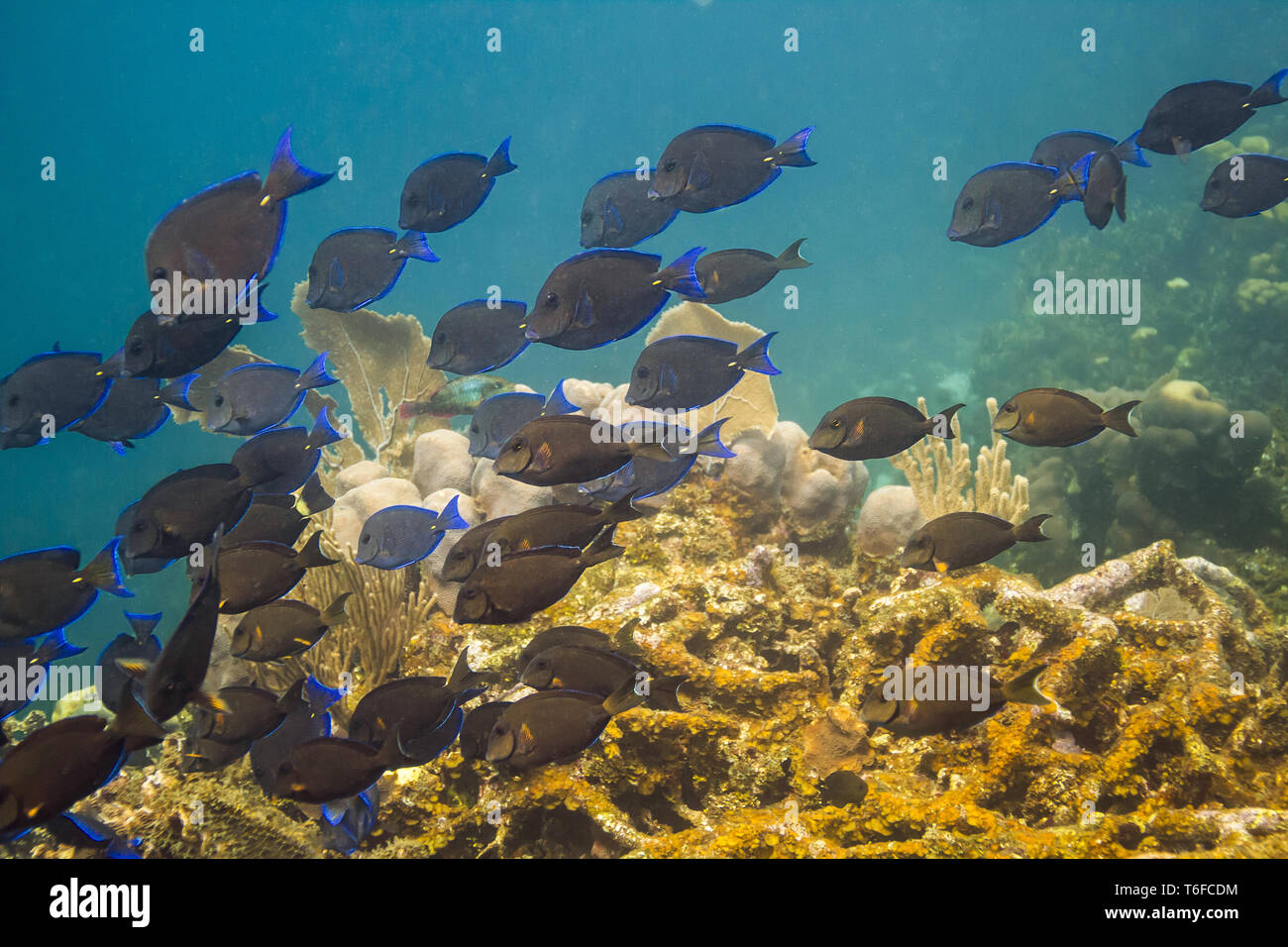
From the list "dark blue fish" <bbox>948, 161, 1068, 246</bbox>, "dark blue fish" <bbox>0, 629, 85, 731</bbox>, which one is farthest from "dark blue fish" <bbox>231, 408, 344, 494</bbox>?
"dark blue fish" <bbox>948, 161, 1068, 246</bbox>

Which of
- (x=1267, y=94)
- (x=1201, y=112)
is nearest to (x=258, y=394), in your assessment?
(x=1201, y=112)

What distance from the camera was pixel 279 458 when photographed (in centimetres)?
274

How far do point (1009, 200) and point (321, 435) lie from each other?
11.7 ft

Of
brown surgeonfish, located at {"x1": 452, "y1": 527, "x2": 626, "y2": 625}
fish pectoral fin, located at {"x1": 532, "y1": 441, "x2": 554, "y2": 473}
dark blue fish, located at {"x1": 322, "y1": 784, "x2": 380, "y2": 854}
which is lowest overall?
Answer: dark blue fish, located at {"x1": 322, "y1": 784, "x2": 380, "y2": 854}

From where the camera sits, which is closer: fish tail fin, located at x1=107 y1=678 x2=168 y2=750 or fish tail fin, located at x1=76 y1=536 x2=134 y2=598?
fish tail fin, located at x1=107 y1=678 x2=168 y2=750

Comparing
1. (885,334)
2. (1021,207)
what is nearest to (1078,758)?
(1021,207)

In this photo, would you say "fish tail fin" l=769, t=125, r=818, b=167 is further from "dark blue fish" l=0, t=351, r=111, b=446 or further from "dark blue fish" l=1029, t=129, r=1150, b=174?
"dark blue fish" l=0, t=351, r=111, b=446

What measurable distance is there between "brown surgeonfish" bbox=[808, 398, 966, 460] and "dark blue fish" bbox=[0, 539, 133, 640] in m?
2.76

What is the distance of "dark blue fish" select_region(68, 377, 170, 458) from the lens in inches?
113

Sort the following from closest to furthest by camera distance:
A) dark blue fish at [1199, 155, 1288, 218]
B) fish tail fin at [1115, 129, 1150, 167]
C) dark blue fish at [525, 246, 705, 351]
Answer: dark blue fish at [525, 246, 705, 351], fish tail fin at [1115, 129, 1150, 167], dark blue fish at [1199, 155, 1288, 218]

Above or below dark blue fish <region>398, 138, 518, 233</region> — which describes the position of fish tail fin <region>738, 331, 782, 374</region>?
below

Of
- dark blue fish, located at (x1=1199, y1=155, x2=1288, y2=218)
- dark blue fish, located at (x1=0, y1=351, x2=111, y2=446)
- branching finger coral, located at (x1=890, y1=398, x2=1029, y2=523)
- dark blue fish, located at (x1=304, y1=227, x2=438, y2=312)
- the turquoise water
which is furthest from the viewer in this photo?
the turquoise water

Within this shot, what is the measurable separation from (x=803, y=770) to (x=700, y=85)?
346 ft
